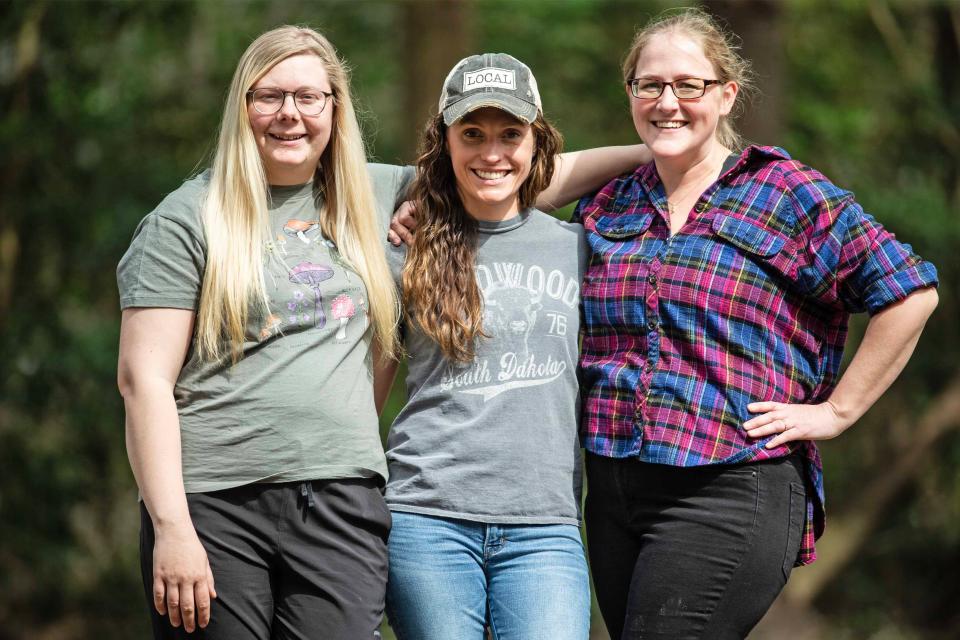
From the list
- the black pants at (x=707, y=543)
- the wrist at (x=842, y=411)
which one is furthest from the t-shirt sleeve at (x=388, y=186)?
the wrist at (x=842, y=411)

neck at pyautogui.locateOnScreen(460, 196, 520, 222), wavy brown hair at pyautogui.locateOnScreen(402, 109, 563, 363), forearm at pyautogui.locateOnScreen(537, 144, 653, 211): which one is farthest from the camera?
forearm at pyautogui.locateOnScreen(537, 144, 653, 211)

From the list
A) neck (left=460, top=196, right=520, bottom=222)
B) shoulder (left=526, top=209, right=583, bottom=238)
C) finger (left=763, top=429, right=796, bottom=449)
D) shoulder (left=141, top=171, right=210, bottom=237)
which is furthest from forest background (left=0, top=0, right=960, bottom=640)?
shoulder (left=141, top=171, right=210, bottom=237)

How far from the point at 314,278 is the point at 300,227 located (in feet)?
0.56

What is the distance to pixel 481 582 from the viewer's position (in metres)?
2.84

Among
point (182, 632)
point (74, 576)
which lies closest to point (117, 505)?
point (74, 576)

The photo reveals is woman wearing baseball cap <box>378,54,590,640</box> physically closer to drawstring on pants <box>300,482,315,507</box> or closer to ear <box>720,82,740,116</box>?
drawstring on pants <box>300,482,315,507</box>

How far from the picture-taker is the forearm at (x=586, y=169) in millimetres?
3219

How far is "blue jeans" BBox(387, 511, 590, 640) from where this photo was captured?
277 centimetres

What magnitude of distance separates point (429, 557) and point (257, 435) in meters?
0.54

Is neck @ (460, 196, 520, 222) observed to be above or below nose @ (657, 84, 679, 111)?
below

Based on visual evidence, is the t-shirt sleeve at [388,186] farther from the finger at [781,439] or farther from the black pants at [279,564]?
the finger at [781,439]

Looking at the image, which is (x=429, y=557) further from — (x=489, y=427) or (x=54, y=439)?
(x=54, y=439)

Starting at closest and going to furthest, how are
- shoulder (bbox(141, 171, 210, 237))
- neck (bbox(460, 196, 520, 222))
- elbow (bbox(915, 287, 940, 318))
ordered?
shoulder (bbox(141, 171, 210, 237)) → elbow (bbox(915, 287, 940, 318)) → neck (bbox(460, 196, 520, 222))

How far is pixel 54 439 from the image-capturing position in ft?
26.9
